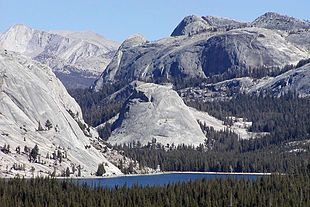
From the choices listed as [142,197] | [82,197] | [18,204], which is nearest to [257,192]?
[142,197]

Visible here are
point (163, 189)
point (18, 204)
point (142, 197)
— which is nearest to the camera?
point (18, 204)

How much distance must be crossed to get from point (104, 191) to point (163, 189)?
14765mm

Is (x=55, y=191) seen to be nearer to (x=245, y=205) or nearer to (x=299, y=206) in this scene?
(x=245, y=205)

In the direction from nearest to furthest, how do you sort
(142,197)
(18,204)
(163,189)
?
1. (18,204)
2. (142,197)
3. (163,189)

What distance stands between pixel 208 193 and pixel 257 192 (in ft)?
39.5

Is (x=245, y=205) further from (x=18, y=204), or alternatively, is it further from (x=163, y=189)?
(x=18, y=204)

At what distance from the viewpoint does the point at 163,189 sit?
19912cm

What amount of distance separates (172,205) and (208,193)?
22539mm

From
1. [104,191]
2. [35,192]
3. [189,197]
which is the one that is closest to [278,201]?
[189,197]

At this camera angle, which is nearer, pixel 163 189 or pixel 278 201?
pixel 278 201

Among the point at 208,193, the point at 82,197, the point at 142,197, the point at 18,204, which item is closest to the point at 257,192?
the point at 208,193

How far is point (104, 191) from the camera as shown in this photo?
641ft

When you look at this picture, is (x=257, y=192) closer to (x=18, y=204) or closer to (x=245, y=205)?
(x=245, y=205)

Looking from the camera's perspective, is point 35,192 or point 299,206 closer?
point 299,206
